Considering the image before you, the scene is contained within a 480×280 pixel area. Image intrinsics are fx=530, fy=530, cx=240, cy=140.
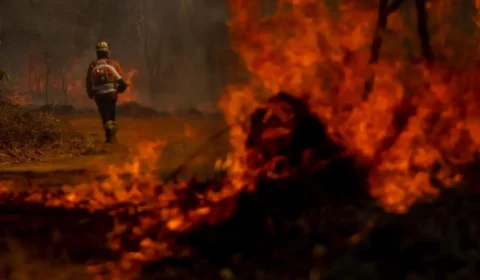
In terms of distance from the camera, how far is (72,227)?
6117mm

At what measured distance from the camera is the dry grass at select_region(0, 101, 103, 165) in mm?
11070

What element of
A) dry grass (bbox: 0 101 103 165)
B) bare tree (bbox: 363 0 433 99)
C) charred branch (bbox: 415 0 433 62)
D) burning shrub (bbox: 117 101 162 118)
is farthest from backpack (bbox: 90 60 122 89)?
burning shrub (bbox: 117 101 162 118)

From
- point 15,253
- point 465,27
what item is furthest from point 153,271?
point 465,27

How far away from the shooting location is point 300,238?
17.6 ft

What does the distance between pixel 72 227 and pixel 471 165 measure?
488cm

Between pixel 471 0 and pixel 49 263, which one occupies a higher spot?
pixel 471 0

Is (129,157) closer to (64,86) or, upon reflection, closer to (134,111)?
(134,111)

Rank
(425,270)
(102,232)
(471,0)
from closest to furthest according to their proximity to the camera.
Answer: (425,270) < (102,232) < (471,0)

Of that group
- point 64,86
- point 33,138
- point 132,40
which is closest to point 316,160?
point 33,138

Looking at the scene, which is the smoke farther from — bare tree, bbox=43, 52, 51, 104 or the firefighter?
the firefighter

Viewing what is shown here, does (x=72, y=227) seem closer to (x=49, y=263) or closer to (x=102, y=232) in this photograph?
(x=102, y=232)

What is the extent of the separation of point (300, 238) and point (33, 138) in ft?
26.9

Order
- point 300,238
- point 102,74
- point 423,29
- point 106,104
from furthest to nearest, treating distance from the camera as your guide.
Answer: point 106,104 → point 102,74 → point 423,29 → point 300,238

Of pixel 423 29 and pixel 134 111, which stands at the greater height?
pixel 134 111
